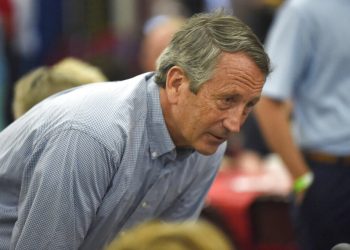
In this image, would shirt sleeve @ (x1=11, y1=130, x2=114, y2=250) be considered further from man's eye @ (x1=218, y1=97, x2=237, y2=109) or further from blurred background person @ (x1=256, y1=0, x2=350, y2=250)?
blurred background person @ (x1=256, y1=0, x2=350, y2=250)

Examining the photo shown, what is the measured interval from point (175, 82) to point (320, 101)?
54.0 inches

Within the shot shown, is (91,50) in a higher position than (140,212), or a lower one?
lower

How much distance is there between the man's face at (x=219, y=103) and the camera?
3.19 m

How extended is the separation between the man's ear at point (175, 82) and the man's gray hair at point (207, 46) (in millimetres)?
21

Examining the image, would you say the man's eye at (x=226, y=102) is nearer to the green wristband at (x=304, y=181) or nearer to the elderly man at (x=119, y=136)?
the elderly man at (x=119, y=136)

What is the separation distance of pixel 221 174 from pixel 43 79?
2485mm

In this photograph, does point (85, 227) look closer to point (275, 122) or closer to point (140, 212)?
point (140, 212)

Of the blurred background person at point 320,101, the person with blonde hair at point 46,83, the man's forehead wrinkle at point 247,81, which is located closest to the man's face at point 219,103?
the man's forehead wrinkle at point 247,81

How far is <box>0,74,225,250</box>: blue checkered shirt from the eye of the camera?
10.4ft

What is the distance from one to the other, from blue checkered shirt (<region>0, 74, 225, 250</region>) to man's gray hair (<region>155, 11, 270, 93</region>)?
0.19 m

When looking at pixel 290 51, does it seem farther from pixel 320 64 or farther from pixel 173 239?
pixel 173 239

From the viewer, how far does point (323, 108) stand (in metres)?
4.50

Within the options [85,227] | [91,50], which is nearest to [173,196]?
[85,227]

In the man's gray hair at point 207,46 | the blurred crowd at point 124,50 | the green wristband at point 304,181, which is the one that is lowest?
the blurred crowd at point 124,50
